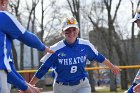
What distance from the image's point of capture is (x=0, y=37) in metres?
3.70

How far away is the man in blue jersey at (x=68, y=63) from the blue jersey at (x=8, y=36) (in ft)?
7.50

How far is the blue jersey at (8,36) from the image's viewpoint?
146 inches

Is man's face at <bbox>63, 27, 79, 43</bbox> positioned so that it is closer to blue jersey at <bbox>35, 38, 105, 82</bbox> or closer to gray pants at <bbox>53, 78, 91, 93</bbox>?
blue jersey at <bbox>35, 38, 105, 82</bbox>

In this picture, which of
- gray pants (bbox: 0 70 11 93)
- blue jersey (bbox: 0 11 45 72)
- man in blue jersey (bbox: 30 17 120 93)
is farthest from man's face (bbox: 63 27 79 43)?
gray pants (bbox: 0 70 11 93)

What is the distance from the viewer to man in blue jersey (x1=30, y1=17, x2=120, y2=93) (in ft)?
20.2

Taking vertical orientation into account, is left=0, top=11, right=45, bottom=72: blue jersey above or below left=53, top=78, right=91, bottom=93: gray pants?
above

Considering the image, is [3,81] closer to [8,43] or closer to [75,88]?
[8,43]

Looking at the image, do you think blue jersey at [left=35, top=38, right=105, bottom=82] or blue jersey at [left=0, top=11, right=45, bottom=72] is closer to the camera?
blue jersey at [left=0, top=11, right=45, bottom=72]

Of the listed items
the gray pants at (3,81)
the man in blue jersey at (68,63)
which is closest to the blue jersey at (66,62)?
the man in blue jersey at (68,63)

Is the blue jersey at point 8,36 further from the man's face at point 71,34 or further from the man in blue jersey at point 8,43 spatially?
the man's face at point 71,34

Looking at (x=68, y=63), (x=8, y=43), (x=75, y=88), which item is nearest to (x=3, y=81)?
(x=8, y=43)

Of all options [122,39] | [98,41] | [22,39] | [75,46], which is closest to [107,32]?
[98,41]

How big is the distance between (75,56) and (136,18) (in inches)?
48.6

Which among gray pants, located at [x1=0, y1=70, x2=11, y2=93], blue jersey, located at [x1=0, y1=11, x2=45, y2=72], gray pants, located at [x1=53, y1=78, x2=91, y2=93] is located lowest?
gray pants, located at [x1=53, y1=78, x2=91, y2=93]
